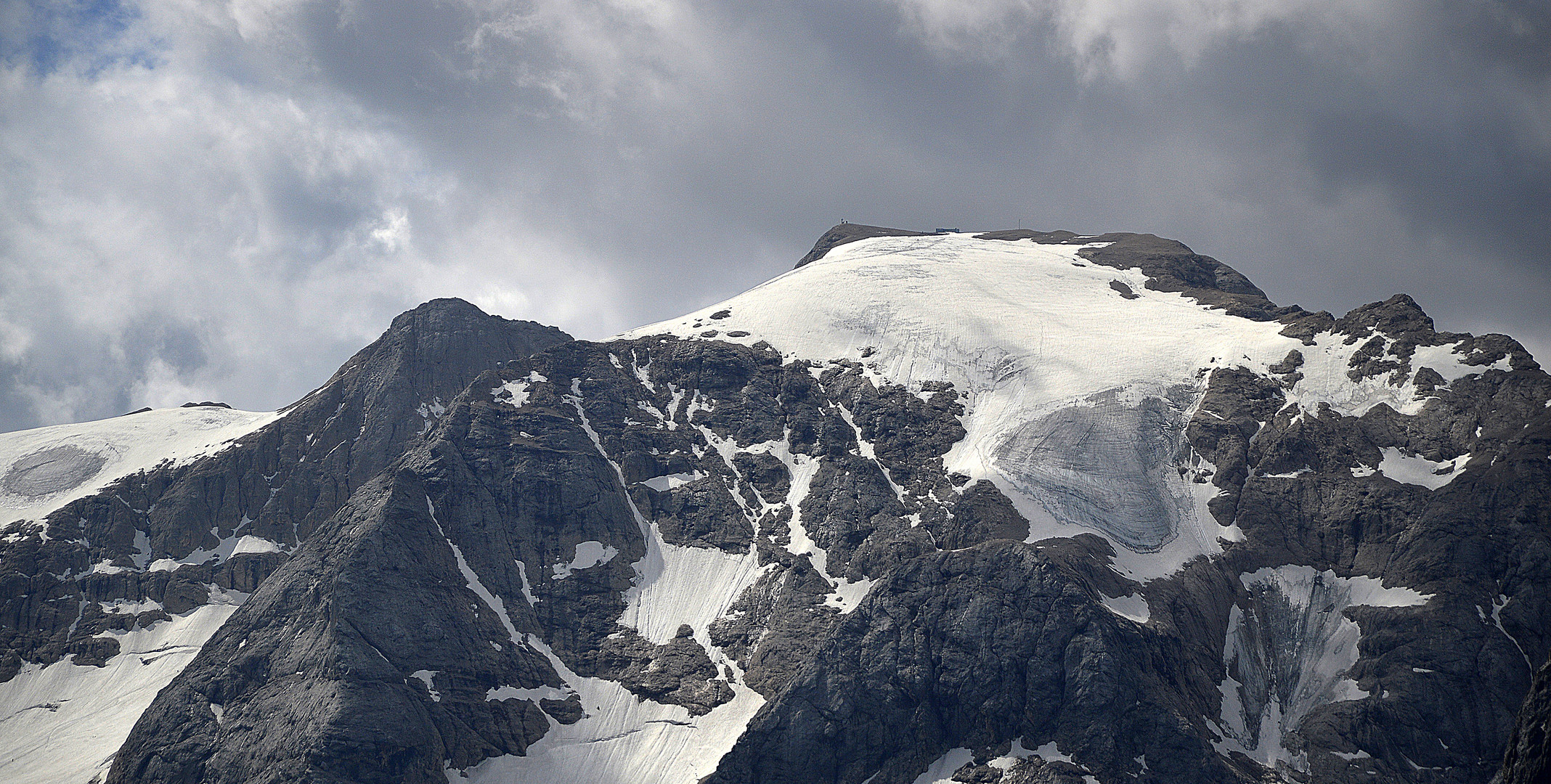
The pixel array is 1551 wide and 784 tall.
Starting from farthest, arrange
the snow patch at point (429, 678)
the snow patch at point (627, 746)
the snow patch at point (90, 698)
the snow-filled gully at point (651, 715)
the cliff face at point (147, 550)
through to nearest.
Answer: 1. the cliff face at point (147, 550)
2. the snow patch at point (90, 698)
3. the snow patch at point (429, 678)
4. the snow-filled gully at point (651, 715)
5. the snow patch at point (627, 746)

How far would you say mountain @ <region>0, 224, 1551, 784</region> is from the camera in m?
119

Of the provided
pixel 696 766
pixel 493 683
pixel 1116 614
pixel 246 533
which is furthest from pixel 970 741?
pixel 246 533

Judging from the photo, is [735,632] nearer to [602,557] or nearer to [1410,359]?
[602,557]

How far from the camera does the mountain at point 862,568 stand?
118750 millimetres

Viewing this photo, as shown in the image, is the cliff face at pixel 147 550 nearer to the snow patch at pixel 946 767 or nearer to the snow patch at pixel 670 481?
the snow patch at pixel 670 481

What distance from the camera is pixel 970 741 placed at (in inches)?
4636

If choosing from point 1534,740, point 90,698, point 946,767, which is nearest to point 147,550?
point 90,698

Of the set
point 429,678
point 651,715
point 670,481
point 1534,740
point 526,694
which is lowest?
point 651,715

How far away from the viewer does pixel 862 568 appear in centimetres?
14388

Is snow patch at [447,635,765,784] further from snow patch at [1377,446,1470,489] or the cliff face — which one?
snow patch at [1377,446,1470,489]

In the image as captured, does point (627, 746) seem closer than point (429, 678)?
Yes

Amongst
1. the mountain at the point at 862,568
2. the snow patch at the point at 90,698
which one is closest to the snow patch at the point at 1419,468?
the mountain at the point at 862,568

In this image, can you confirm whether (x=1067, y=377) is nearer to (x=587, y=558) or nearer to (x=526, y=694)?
(x=587, y=558)

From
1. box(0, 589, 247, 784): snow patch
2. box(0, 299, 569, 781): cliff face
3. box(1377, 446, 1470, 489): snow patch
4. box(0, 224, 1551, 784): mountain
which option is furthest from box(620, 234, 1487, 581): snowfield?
box(0, 589, 247, 784): snow patch
